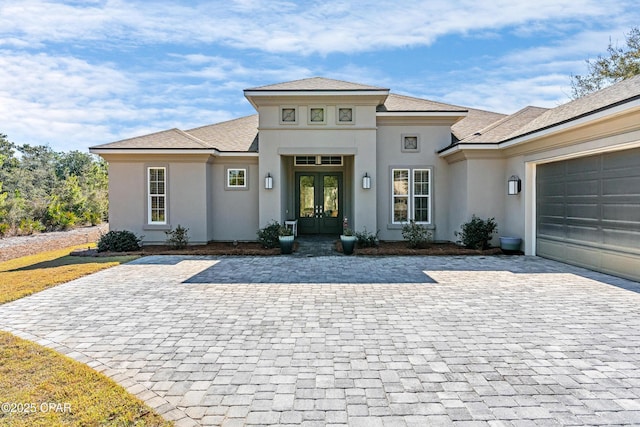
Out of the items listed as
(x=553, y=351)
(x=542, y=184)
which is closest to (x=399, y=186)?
(x=542, y=184)

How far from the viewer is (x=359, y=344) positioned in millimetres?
4352

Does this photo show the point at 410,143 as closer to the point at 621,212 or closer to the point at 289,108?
the point at 289,108

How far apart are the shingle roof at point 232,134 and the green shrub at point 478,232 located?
762 centimetres

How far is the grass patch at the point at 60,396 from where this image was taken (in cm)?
279

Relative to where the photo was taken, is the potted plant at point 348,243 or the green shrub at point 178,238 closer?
the potted plant at point 348,243

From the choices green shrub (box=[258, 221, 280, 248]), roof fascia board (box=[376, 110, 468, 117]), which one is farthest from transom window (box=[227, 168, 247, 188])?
roof fascia board (box=[376, 110, 468, 117])

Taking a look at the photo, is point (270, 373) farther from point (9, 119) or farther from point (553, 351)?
point (9, 119)

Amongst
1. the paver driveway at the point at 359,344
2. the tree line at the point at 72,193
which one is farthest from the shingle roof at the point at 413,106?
the tree line at the point at 72,193

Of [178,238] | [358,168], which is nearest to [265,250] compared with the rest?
[178,238]

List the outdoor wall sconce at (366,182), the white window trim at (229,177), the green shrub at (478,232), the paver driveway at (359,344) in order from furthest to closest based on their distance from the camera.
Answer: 1. the white window trim at (229,177)
2. the outdoor wall sconce at (366,182)
3. the green shrub at (478,232)
4. the paver driveway at (359,344)

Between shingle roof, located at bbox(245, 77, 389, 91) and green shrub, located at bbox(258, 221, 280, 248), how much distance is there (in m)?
4.49

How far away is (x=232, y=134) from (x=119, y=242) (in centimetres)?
587

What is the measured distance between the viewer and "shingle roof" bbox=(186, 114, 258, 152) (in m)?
13.5

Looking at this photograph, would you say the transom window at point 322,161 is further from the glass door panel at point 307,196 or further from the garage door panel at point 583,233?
the garage door panel at point 583,233
